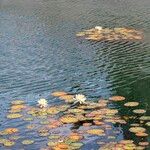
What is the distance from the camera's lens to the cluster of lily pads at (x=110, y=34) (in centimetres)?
2631

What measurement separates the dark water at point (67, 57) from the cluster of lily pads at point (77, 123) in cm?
57

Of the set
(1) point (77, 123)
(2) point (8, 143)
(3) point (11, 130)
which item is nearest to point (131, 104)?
(1) point (77, 123)

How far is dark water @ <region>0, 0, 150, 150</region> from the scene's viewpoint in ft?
54.9

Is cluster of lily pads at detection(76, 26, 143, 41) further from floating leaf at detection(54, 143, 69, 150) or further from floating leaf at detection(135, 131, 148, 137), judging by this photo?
floating leaf at detection(54, 143, 69, 150)

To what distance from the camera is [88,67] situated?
20.1m

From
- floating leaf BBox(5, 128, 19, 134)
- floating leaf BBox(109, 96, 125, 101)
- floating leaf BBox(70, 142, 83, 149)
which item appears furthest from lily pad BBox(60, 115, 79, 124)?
floating leaf BBox(109, 96, 125, 101)

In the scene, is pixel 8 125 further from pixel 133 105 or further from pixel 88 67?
pixel 88 67

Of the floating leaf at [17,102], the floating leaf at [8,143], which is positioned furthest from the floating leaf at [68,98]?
the floating leaf at [8,143]

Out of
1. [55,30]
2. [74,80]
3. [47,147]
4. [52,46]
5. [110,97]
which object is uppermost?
[55,30]

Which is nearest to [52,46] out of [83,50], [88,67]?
[83,50]

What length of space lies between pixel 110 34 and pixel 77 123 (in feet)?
49.0

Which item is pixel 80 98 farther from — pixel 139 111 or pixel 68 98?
pixel 139 111

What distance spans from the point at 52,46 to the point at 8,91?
8.04m

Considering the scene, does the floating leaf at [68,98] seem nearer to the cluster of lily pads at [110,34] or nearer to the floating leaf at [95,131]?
the floating leaf at [95,131]
